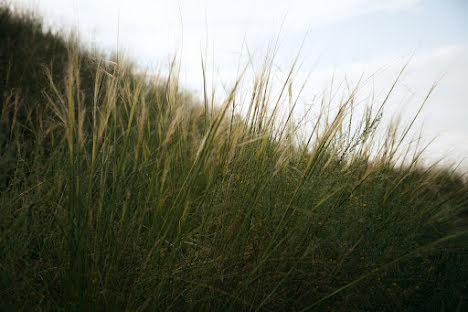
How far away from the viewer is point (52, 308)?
1.03 m

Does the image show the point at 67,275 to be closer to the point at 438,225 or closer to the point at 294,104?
the point at 294,104

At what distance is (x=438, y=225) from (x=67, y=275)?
2.31 metres

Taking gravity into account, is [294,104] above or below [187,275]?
above

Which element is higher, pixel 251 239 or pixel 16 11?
pixel 16 11

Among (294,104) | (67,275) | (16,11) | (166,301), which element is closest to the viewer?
(67,275)

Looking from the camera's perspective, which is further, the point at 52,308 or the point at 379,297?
the point at 379,297

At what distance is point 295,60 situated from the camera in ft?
4.80

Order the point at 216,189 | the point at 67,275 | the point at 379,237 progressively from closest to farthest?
the point at 67,275 < the point at 216,189 < the point at 379,237

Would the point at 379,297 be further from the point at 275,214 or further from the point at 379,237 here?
the point at 275,214

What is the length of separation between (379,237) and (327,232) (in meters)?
0.32

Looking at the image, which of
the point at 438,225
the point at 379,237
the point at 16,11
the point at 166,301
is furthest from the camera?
the point at 16,11

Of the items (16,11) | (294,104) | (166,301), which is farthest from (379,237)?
(16,11)

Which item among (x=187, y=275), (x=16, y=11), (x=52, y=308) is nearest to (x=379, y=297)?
(x=187, y=275)

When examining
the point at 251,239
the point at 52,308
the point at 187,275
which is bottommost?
the point at 52,308
